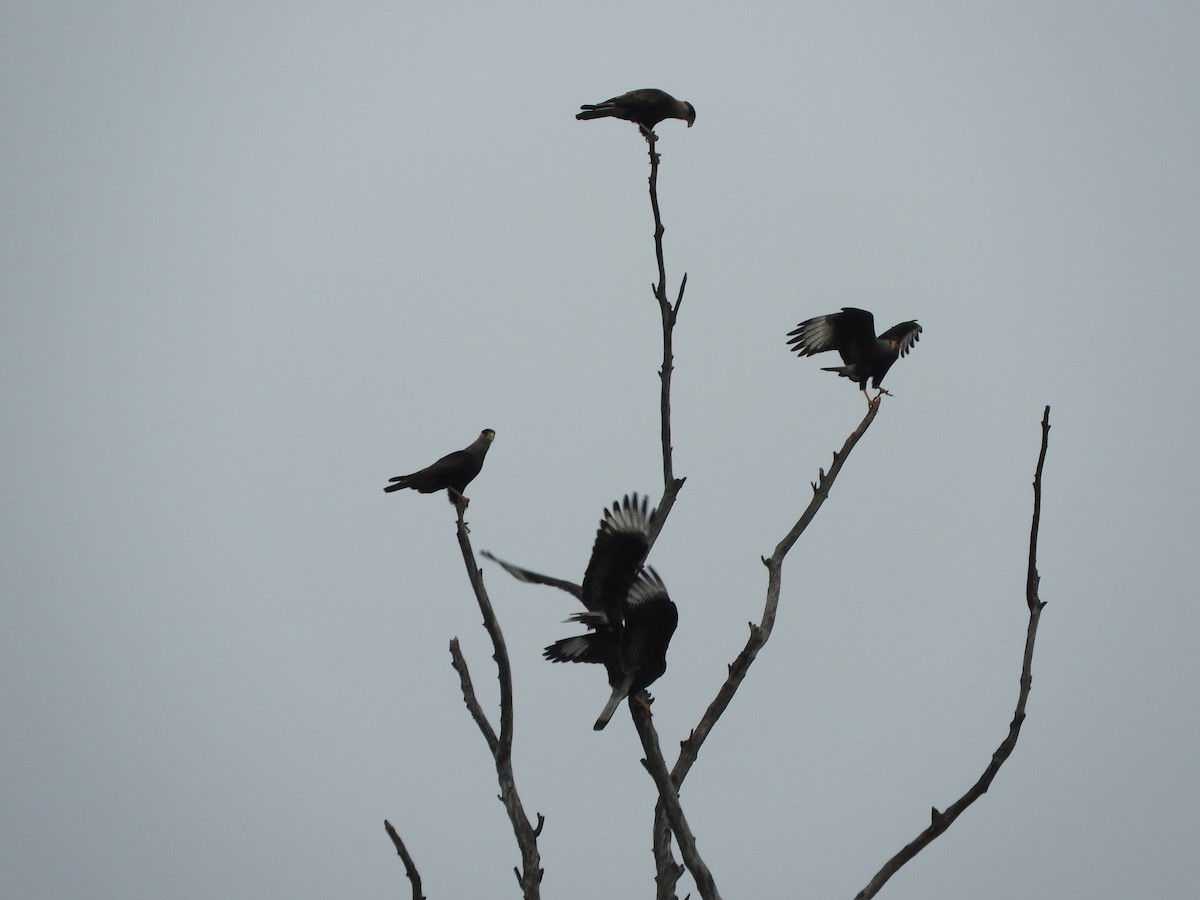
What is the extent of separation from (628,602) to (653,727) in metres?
1.06

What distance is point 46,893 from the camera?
4916 cm

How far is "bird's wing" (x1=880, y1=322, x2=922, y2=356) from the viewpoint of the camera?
10.1 metres

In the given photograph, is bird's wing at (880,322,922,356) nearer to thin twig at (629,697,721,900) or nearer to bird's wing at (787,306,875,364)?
bird's wing at (787,306,875,364)

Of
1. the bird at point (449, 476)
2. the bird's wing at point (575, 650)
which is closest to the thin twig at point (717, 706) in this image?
the bird's wing at point (575, 650)

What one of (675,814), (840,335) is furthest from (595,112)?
(675,814)

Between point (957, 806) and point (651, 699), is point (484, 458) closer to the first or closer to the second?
point (651, 699)

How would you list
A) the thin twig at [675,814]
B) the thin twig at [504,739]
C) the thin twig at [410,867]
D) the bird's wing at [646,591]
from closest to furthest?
1. the thin twig at [675,814]
2. the thin twig at [410,867]
3. the thin twig at [504,739]
4. the bird's wing at [646,591]

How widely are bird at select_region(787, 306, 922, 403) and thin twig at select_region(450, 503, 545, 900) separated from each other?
186 inches

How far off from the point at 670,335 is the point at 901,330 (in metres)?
4.48

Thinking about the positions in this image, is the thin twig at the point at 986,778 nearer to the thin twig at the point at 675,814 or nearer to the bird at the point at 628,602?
the thin twig at the point at 675,814

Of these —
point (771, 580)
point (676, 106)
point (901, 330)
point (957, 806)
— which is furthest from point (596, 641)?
point (676, 106)

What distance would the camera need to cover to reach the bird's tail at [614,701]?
18.8ft

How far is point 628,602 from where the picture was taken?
628 cm

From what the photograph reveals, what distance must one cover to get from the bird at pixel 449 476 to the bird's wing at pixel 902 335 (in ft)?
12.1
